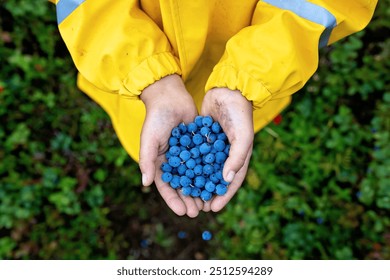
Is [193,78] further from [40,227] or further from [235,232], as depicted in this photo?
[40,227]

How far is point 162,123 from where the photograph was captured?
1.42 metres

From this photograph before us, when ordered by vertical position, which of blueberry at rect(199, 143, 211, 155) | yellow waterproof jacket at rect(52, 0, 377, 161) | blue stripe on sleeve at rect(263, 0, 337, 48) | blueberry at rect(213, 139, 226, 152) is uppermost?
blue stripe on sleeve at rect(263, 0, 337, 48)

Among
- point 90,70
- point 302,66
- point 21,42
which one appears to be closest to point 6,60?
point 21,42

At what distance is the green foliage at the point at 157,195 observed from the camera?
2242 mm

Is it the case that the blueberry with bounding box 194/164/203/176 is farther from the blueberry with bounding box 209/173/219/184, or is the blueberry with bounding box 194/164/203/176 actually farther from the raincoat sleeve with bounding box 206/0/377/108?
the raincoat sleeve with bounding box 206/0/377/108

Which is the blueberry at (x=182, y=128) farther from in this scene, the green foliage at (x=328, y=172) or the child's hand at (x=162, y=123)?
the green foliage at (x=328, y=172)

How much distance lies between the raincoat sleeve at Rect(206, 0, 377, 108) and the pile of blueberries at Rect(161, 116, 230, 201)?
0.51ft

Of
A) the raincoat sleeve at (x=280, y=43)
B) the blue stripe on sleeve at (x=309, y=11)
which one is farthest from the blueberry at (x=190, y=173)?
the blue stripe on sleeve at (x=309, y=11)

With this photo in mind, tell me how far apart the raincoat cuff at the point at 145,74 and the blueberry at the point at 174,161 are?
9.4 inches

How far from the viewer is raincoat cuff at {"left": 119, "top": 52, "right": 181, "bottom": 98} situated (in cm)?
138

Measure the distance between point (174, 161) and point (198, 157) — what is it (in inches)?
3.4

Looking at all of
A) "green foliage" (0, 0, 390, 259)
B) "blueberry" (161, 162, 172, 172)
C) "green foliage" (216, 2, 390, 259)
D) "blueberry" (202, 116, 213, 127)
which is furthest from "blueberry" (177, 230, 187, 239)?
"blueberry" (202, 116, 213, 127)

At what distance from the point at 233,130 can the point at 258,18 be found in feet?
1.22

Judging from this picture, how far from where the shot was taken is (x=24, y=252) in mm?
2262
